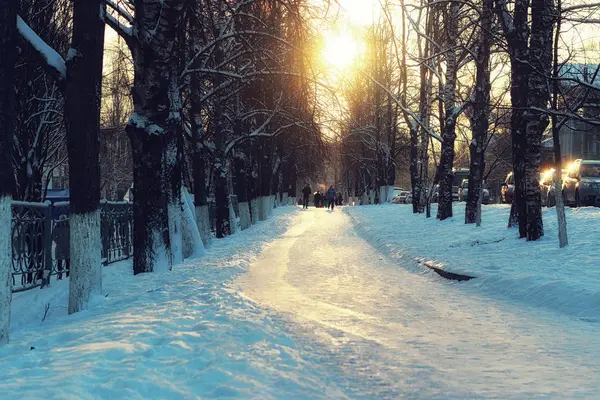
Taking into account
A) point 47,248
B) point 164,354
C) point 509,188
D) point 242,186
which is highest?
point 242,186

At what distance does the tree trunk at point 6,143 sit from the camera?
221 inches

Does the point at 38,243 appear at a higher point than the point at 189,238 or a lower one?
higher

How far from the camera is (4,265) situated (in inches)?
225

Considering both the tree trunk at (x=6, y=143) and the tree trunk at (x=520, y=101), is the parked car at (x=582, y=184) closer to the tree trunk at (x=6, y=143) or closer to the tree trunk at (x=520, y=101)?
the tree trunk at (x=520, y=101)

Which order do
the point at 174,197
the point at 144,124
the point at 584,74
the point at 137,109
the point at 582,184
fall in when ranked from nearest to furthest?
the point at 584,74, the point at 144,124, the point at 137,109, the point at 174,197, the point at 582,184

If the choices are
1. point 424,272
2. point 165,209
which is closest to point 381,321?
point 424,272

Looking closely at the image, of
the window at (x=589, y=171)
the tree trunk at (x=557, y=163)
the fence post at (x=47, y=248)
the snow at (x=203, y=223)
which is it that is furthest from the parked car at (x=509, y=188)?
the fence post at (x=47, y=248)

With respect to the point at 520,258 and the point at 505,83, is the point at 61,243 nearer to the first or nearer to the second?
the point at 520,258

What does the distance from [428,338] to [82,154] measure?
5.02 metres

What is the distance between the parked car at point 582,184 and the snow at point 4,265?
63.5 feet

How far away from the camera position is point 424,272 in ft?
35.2

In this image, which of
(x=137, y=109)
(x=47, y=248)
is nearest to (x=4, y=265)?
(x=47, y=248)

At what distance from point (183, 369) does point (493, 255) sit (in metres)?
8.09

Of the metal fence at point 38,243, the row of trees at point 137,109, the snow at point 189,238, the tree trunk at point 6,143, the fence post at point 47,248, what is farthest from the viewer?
the snow at point 189,238
